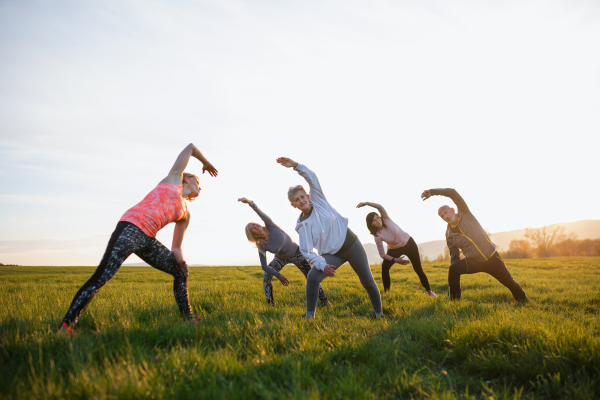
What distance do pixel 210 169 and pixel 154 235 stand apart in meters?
1.55

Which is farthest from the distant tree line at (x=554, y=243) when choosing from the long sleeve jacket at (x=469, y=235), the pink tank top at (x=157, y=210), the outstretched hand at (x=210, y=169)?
the pink tank top at (x=157, y=210)

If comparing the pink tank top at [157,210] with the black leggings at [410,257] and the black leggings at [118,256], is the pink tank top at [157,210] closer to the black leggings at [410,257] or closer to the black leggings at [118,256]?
the black leggings at [118,256]

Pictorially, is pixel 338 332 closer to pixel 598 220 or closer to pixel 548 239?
pixel 548 239

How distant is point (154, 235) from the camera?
396 cm

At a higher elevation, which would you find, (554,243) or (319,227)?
(319,227)

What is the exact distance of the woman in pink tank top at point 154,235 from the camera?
11.5ft

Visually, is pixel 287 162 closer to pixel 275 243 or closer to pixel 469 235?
pixel 275 243

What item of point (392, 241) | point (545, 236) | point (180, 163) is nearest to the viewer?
point (180, 163)

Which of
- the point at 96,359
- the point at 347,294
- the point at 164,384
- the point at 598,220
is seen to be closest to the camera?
the point at 164,384

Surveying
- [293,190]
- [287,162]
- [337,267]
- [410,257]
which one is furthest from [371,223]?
[287,162]

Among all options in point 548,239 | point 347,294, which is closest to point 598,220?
point 548,239

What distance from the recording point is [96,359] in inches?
106

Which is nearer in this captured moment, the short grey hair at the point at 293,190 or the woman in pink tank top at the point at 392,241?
the short grey hair at the point at 293,190

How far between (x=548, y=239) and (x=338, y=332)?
223 ft
